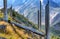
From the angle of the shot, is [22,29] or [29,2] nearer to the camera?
[22,29]

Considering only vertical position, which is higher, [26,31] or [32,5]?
[32,5]

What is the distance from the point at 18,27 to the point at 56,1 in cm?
322

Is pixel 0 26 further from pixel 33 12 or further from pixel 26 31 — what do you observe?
pixel 33 12

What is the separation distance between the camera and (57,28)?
27.6 ft

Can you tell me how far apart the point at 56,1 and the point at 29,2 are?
1210 mm

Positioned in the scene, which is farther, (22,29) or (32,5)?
(32,5)

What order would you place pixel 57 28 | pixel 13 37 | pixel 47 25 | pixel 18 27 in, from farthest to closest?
pixel 57 28
pixel 18 27
pixel 13 37
pixel 47 25

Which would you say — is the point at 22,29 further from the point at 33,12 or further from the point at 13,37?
the point at 33,12

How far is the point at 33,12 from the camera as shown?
9508 millimetres

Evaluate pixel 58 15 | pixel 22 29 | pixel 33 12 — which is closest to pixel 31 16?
pixel 33 12

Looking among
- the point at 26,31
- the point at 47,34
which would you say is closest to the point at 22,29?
the point at 26,31

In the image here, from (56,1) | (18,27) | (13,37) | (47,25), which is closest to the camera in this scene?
(47,25)

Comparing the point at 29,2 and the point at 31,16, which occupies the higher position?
the point at 29,2

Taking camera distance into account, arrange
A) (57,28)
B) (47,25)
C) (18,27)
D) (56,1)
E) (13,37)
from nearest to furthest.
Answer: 1. (47,25)
2. (13,37)
3. (18,27)
4. (57,28)
5. (56,1)
